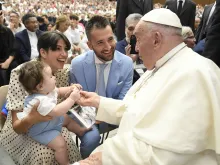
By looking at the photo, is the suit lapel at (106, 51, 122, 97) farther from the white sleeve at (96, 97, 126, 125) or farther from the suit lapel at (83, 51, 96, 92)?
the white sleeve at (96, 97, 126, 125)

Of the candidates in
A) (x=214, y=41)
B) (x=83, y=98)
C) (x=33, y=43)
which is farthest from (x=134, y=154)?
(x=33, y=43)

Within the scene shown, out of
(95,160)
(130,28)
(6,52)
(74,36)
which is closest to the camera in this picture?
(95,160)

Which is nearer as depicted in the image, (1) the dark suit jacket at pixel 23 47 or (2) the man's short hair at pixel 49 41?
(2) the man's short hair at pixel 49 41

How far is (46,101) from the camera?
1.74 meters

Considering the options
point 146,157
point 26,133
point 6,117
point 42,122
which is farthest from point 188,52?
point 6,117

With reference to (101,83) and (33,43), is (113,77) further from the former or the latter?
(33,43)

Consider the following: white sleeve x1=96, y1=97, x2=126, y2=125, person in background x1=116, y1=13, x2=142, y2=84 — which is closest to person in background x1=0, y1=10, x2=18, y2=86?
person in background x1=116, y1=13, x2=142, y2=84

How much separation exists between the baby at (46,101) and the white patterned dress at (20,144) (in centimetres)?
4

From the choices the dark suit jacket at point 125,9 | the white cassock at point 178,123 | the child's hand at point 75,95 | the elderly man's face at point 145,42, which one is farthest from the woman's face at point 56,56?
the dark suit jacket at point 125,9

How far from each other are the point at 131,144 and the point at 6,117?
1.06 meters

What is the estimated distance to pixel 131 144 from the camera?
139cm

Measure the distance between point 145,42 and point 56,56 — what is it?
0.76 meters

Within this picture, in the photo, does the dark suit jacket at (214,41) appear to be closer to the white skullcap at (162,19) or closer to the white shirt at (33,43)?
the white skullcap at (162,19)

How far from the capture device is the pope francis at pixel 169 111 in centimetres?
131
